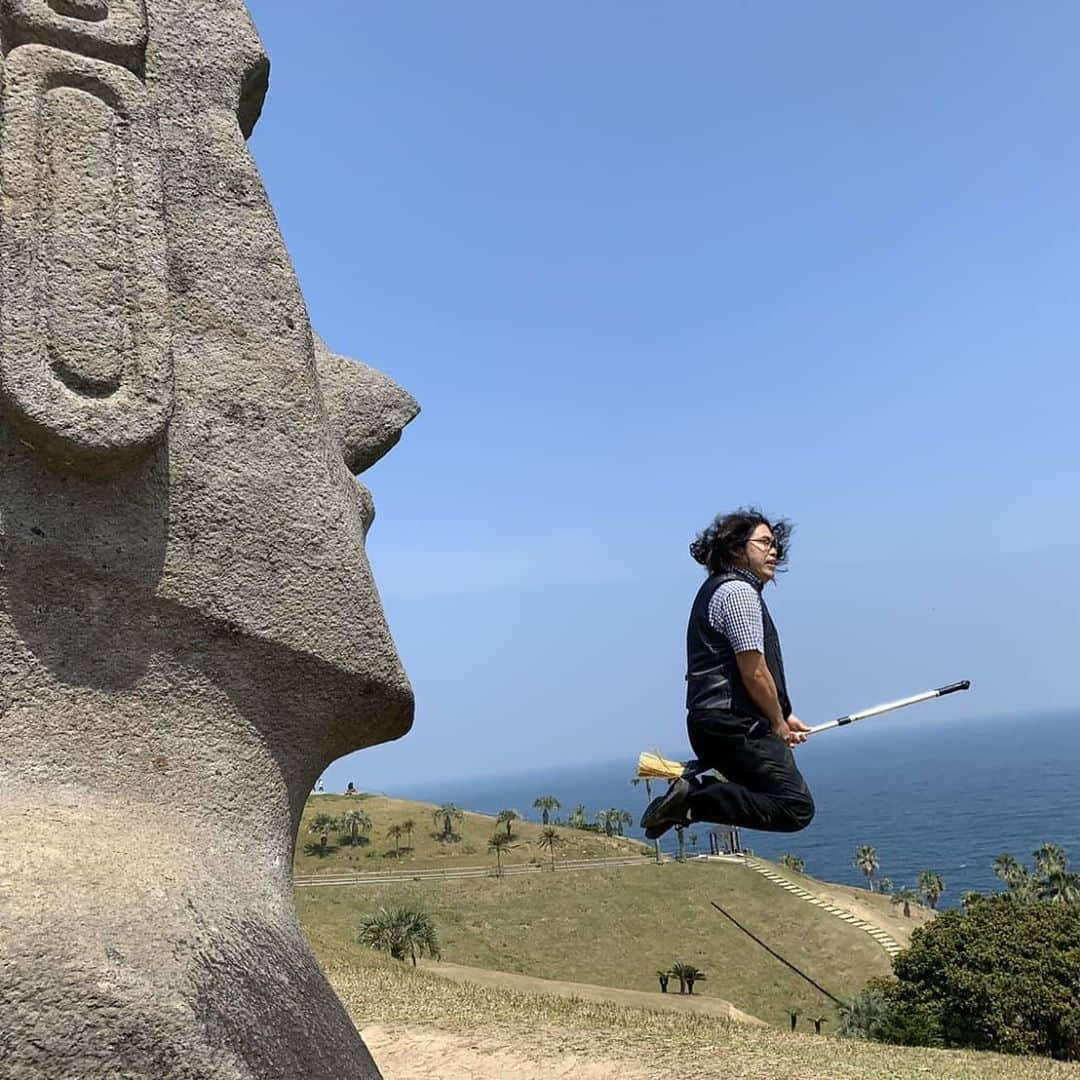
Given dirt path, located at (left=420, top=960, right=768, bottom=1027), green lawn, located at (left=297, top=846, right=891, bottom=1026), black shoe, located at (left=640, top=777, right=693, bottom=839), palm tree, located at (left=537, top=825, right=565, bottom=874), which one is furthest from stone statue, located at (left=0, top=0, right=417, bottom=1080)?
palm tree, located at (left=537, top=825, right=565, bottom=874)

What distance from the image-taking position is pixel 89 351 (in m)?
3.04

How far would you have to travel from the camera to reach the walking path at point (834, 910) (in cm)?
4544

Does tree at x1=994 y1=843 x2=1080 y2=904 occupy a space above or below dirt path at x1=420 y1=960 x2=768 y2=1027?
below

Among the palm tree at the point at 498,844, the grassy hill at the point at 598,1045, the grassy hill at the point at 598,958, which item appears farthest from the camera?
the palm tree at the point at 498,844

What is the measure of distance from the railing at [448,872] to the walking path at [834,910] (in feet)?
21.0

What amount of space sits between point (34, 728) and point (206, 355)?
119 centimetres

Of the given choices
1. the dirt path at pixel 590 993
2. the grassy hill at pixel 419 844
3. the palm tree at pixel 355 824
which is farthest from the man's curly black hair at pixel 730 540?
the palm tree at pixel 355 824

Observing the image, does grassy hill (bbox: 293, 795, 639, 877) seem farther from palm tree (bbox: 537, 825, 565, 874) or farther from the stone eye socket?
the stone eye socket

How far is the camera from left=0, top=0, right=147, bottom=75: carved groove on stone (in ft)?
10.7

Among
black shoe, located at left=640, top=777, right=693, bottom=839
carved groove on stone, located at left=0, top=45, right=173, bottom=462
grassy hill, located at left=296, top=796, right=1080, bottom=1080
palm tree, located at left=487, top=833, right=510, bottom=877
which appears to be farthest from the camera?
palm tree, located at left=487, top=833, right=510, bottom=877

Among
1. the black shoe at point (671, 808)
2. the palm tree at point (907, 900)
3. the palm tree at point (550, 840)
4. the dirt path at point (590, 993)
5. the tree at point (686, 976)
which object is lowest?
the palm tree at point (907, 900)

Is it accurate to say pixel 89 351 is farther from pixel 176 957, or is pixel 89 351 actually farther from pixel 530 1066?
pixel 530 1066

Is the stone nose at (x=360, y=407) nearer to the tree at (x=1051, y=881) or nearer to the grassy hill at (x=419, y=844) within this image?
the tree at (x=1051, y=881)

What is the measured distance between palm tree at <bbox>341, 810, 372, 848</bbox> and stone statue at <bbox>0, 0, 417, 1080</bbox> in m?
60.8
